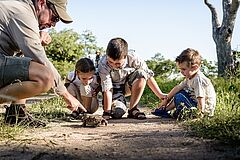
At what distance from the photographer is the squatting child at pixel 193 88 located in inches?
179

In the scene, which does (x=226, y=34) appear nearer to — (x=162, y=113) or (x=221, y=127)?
(x=162, y=113)

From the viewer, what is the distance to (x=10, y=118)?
13.4ft

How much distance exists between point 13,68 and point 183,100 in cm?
185

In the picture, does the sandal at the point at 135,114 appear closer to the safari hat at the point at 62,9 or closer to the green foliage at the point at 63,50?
the safari hat at the point at 62,9

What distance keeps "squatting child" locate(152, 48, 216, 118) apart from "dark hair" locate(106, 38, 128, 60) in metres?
0.56

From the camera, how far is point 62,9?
390 centimetres

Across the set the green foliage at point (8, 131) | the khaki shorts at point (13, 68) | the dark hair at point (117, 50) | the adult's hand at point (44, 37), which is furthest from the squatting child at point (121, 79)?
the green foliage at point (8, 131)

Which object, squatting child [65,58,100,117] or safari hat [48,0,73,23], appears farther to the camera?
squatting child [65,58,100,117]

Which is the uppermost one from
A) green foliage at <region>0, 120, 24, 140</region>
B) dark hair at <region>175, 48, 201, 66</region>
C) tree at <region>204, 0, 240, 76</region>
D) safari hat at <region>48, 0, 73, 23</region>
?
tree at <region>204, 0, 240, 76</region>

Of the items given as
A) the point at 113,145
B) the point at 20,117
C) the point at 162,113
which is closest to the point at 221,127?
the point at 113,145

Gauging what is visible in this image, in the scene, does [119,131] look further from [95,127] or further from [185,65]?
[185,65]

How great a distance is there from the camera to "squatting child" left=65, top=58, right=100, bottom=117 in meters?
5.06

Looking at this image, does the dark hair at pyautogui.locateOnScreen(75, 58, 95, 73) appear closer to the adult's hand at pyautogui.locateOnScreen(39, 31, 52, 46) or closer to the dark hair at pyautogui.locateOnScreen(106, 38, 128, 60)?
the dark hair at pyautogui.locateOnScreen(106, 38, 128, 60)

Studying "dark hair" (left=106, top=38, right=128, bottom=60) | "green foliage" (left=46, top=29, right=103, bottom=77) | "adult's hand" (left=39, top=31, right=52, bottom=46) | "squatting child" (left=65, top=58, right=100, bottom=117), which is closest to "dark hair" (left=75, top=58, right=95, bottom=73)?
"squatting child" (left=65, top=58, right=100, bottom=117)
